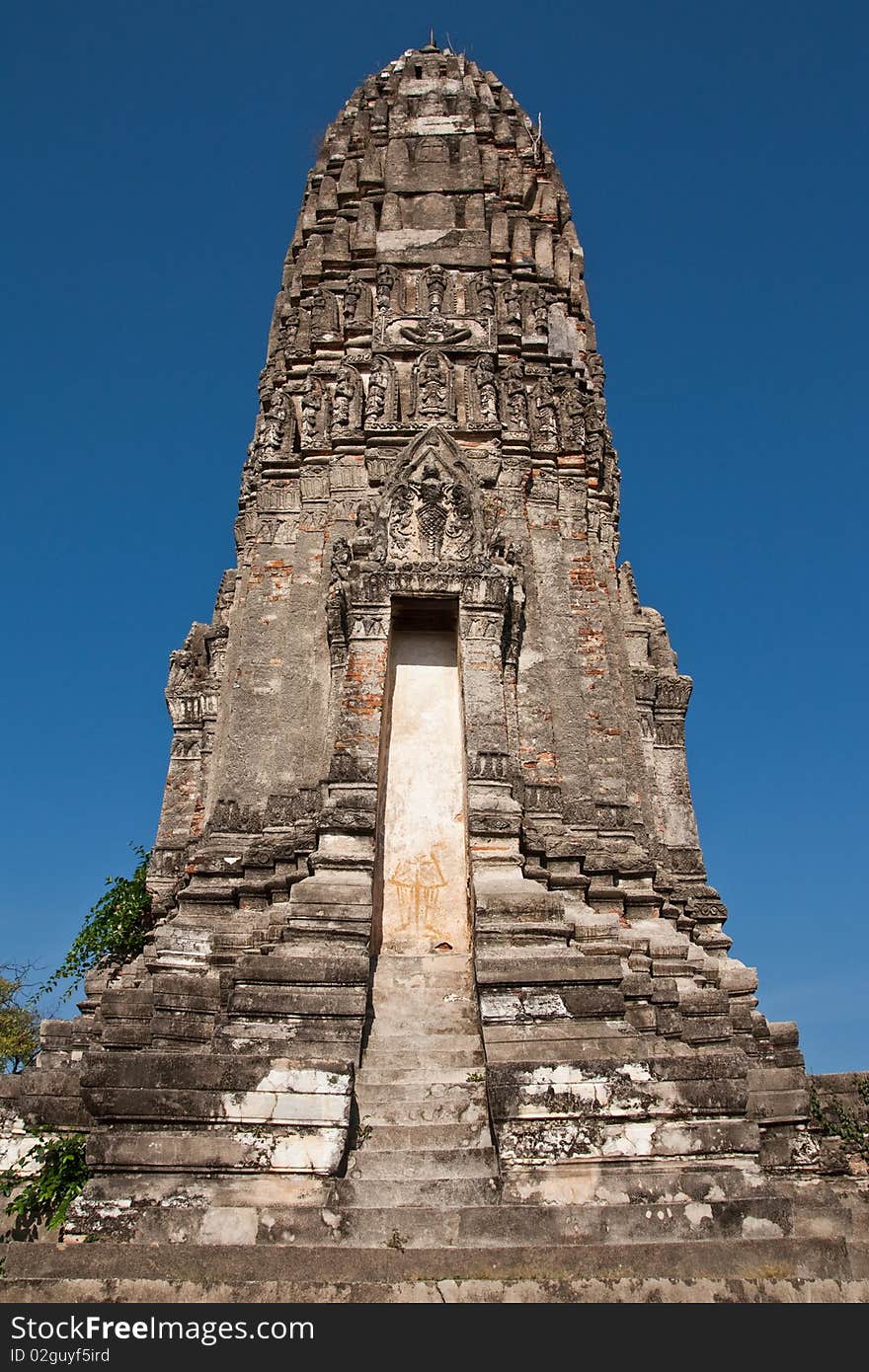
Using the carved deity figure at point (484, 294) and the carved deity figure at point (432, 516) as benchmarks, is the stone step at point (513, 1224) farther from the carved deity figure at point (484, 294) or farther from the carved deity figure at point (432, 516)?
the carved deity figure at point (484, 294)

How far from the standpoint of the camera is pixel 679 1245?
632 centimetres

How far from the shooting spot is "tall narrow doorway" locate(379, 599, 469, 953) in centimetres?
1038

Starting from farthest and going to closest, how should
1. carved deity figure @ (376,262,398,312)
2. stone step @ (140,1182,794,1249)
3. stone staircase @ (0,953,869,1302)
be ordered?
1. carved deity figure @ (376,262,398,312)
2. stone step @ (140,1182,794,1249)
3. stone staircase @ (0,953,869,1302)

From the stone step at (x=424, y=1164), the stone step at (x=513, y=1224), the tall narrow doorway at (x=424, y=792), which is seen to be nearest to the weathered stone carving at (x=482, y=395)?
the tall narrow doorway at (x=424, y=792)

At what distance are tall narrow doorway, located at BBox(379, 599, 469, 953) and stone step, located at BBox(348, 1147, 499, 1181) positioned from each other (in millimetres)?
2927

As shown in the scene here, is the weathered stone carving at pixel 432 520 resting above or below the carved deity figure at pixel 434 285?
below

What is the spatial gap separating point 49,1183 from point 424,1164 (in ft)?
10.1

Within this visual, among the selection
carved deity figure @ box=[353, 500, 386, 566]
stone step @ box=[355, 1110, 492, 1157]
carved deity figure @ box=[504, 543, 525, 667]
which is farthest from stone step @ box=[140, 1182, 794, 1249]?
carved deity figure @ box=[353, 500, 386, 566]

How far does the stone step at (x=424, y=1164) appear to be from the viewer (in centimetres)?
716

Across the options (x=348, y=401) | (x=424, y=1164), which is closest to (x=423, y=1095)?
(x=424, y=1164)

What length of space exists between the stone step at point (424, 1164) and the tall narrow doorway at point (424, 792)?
2927mm

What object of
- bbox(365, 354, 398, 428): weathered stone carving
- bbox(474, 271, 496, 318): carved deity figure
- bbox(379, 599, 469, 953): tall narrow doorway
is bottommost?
bbox(379, 599, 469, 953): tall narrow doorway

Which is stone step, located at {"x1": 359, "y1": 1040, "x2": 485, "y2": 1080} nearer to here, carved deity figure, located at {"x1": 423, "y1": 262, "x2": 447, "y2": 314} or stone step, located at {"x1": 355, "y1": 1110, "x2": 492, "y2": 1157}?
stone step, located at {"x1": 355, "y1": 1110, "x2": 492, "y2": 1157}
